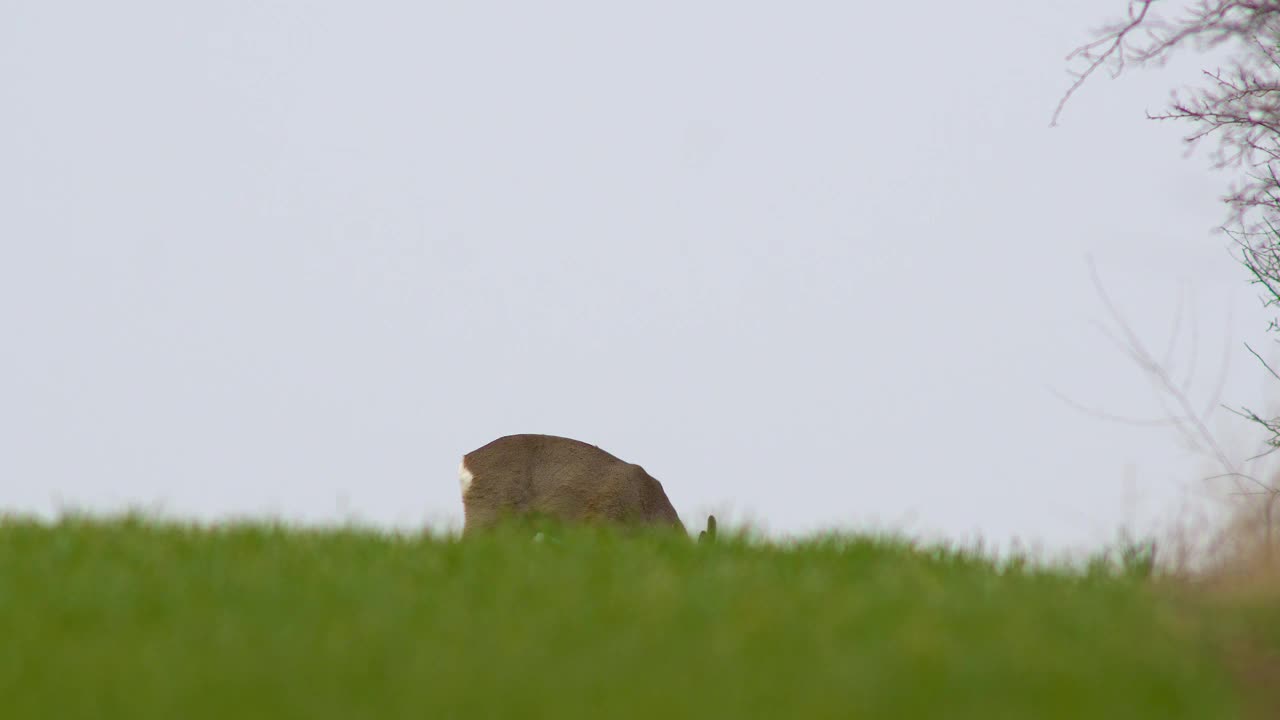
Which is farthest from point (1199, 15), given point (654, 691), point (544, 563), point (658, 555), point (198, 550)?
point (198, 550)

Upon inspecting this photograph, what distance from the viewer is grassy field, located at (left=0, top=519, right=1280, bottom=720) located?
17.5ft

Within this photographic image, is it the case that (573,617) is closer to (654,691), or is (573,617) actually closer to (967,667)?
(654,691)

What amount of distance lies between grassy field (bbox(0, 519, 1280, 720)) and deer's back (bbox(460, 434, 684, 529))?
87.7 inches

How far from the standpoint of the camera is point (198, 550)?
849cm

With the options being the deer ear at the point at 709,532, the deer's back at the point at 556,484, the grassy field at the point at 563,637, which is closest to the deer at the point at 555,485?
the deer's back at the point at 556,484

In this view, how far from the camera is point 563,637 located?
20.2ft

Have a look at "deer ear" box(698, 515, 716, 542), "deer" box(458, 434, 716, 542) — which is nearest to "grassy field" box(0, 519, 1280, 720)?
"deer ear" box(698, 515, 716, 542)

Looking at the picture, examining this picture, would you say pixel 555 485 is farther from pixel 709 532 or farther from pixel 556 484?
pixel 709 532

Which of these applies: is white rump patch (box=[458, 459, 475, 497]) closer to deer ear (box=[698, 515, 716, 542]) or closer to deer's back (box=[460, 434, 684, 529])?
deer's back (box=[460, 434, 684, 529])

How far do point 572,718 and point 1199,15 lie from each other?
29.0 feet

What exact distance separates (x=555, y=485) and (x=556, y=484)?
0.01 metres

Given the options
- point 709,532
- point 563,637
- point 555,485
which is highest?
point 555,485

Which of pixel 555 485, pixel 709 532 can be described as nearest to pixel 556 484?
pixel 555 485

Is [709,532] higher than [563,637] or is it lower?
higher
